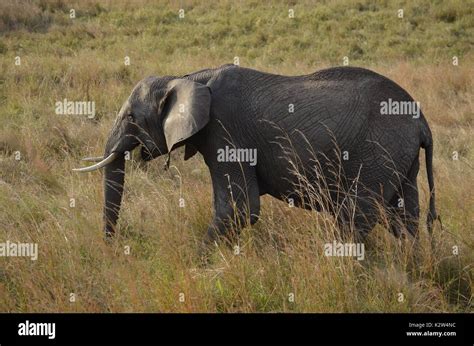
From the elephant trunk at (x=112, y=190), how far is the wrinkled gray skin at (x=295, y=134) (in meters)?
0.05

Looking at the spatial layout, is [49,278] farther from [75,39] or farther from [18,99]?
[75,39]

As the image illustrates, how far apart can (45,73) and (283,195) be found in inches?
283

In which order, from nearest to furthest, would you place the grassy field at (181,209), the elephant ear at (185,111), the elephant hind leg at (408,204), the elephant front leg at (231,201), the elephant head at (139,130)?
the grassy field at (181,209) → the elephant ear at (185,111) → the elephant front leg at (231,201) → the elephant hind leg at (408,204) → the elephant head at (139,130)

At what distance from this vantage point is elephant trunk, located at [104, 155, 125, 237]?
467cm

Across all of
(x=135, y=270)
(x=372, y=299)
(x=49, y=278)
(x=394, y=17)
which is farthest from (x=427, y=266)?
(x=394, y=17)

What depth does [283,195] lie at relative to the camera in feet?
14.8

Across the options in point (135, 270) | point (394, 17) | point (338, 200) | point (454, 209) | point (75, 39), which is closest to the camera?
point (135, 270)

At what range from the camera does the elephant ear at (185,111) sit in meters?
4.23

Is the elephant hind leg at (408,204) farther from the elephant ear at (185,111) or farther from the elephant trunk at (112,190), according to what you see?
the elephant trunk at (112,190)

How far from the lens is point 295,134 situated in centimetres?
432

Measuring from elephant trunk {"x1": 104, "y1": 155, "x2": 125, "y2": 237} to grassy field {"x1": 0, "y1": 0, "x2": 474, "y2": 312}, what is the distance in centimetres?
18

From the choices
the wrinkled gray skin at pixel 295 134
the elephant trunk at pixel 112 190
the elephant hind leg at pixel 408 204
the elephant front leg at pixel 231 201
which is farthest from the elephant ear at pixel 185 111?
the elephant hind leg at pixel 408 204
